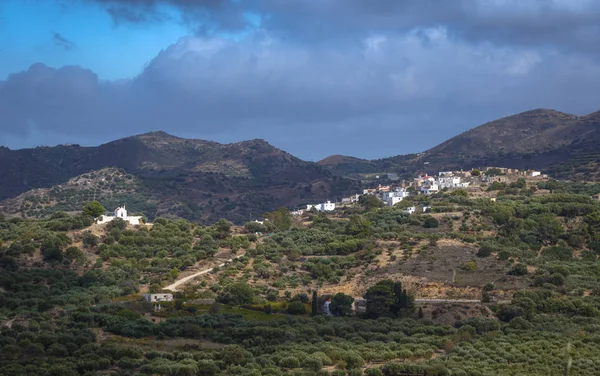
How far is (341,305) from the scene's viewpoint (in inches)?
2431

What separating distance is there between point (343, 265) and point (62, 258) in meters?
23.9

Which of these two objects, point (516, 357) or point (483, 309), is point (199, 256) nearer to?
point (483, 309)

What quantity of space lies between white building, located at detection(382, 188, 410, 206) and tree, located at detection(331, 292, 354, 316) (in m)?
55.4

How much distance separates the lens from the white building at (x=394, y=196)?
121 metres

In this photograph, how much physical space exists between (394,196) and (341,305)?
6839 cm

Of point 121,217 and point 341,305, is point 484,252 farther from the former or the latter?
point 121,217

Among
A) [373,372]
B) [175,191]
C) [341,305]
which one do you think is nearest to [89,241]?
[341,305]

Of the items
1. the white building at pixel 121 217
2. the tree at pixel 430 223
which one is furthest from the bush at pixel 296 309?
the white building at pixel 121 217

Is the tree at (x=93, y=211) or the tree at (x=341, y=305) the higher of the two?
the tree at (x=93, y=211)

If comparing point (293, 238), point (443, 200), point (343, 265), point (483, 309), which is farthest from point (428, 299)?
point (443, 200)

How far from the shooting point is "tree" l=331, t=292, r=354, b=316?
61.3 metres

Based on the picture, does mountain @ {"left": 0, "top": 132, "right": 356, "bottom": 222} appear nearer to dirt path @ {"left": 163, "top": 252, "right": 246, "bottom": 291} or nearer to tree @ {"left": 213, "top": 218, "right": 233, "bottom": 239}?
tree @ {"left": 213, "top": 218, "right": 233, "bottom": 239}

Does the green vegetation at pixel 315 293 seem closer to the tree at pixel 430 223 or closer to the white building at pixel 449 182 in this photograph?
the tree at pixel 430 223

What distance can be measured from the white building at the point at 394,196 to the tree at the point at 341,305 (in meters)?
55.4
